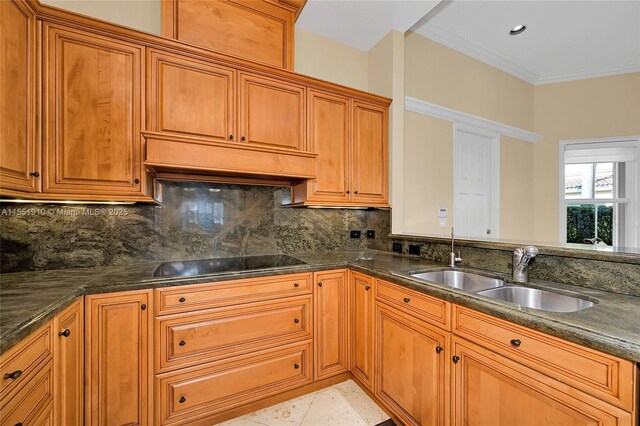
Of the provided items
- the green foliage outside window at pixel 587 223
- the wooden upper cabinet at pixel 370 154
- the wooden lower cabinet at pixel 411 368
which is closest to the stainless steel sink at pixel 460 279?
the wooden lower cabinet at pixel 411 368

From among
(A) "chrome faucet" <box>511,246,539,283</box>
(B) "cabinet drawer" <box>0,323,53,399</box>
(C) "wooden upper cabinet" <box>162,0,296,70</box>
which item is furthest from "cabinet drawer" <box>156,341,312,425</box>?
(C) "wooden upper cabinet" <box>162,0,296,70</box>

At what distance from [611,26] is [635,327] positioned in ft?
12.2

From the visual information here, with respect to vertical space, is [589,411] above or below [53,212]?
below

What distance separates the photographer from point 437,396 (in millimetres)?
1356

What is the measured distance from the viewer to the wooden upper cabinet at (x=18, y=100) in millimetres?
1248

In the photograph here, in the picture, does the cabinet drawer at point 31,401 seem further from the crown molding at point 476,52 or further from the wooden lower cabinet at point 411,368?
the crown molding at point 476,52

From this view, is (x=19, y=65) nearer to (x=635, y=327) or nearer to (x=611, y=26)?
(x=635, y=327)

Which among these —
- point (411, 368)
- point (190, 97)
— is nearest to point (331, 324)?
point (411, 368)

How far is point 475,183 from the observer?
11.3 feet

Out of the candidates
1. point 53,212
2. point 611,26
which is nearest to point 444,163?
point 611,26

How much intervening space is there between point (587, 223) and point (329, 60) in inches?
158

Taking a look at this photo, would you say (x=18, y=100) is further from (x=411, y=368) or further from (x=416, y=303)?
(x=411, y=368)

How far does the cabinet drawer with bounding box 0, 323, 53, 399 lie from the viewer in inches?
32.6

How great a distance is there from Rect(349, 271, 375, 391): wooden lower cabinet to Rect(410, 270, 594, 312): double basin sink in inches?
14.2
